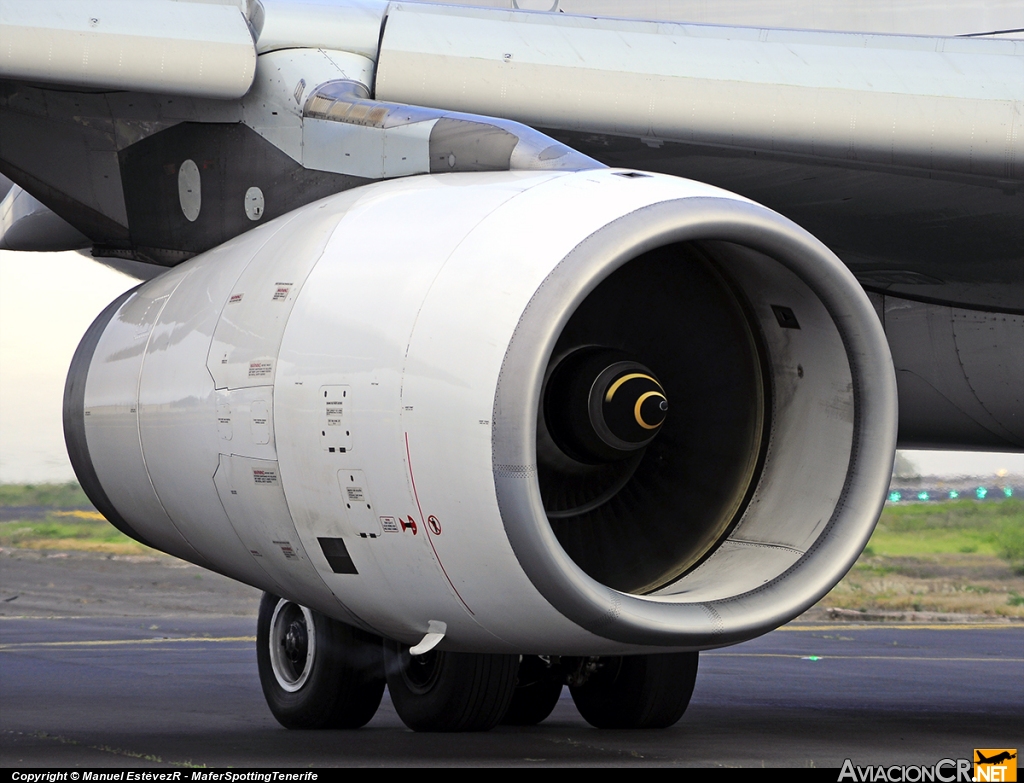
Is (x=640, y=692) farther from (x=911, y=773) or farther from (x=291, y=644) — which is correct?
(x=911, y=773)

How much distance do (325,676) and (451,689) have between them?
2.28 ft

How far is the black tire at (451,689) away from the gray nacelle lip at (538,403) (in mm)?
2244

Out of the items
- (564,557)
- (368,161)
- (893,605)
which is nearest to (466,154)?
(368,161)

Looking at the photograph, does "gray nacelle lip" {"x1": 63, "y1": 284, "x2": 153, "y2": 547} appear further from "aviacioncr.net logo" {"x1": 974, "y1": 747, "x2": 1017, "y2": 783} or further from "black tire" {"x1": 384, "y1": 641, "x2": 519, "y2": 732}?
"aviacioncr.net logo" {"x1": 974, "y1": 747, "x2": 1017, "y2": 783}

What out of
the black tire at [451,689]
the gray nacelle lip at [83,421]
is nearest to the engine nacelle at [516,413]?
the gray nacelle lip at [83,421]

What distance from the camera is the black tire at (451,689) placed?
6.14 meters

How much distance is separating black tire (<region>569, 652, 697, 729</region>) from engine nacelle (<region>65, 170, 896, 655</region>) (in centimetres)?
218

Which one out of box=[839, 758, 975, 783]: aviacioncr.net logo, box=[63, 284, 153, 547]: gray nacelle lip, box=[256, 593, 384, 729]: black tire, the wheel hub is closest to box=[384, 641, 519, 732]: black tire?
box=[256, 593, 384, 729]: black tire

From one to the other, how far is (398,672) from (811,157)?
290cm

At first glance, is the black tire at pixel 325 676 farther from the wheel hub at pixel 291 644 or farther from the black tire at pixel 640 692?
the black tire at pixel 640 692

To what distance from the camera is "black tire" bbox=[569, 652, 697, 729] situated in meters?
6.72

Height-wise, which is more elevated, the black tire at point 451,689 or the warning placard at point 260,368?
the warning placard at point 260,368

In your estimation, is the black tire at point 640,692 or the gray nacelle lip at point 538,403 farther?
the black tire at point 640,692

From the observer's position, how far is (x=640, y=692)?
22.1 feet
